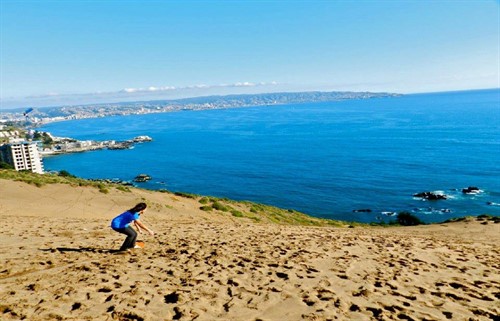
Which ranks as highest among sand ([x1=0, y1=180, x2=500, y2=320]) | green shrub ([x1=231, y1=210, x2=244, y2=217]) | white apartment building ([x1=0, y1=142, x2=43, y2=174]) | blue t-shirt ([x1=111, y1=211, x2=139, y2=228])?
blue t-shirt ([x1=111, y1=211, x2=139, y2=228])

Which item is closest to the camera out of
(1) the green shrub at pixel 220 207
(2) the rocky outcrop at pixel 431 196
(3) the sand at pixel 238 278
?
(3) the sand at pixel 238 278

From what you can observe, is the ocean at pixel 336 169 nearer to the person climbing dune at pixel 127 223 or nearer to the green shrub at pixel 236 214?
the green shrub at pixel 236 214

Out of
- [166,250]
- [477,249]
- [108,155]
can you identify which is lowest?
[108,155]

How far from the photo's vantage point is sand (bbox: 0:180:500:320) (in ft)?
22.0

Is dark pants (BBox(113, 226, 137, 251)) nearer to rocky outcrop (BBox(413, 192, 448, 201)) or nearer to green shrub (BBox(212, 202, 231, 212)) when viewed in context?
green shrub (BBox(212, 202, 231, 212))

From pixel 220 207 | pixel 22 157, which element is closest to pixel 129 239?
pixel 220 207

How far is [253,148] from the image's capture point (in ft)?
371

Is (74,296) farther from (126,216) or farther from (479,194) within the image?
(479,194)

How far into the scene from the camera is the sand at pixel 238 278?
6.71m

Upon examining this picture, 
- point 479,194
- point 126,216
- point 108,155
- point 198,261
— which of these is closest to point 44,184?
point 126,216

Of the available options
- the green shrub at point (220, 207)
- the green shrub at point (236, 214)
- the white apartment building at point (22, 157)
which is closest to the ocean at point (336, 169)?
the white apartment building at point (22, 157)

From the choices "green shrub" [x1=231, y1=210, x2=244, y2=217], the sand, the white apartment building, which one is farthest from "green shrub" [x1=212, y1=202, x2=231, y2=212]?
the white apartment building

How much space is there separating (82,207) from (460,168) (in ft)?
233

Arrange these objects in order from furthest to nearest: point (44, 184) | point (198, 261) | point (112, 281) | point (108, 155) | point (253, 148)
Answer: point (108, 155), point (253, 148), point (44, 184), point (198, 261), point (112, 281)
